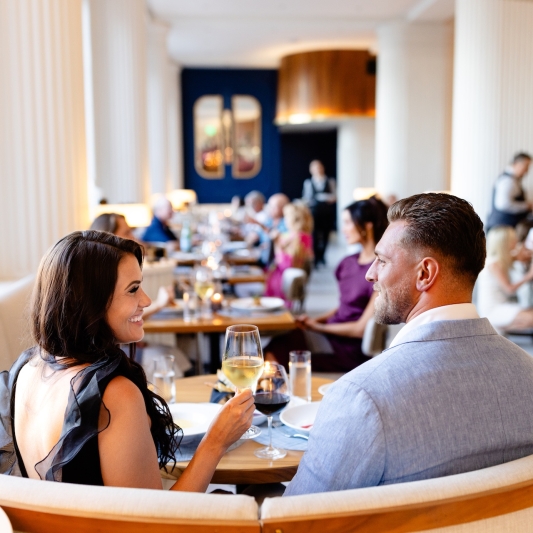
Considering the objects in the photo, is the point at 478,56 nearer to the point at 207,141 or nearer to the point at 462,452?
the point at 462,452

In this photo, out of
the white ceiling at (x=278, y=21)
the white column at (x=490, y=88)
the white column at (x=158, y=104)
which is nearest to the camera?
the white column at (x=490, y=88)

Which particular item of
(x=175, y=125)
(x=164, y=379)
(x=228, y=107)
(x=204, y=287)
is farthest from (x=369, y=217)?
(x=228, y=107)

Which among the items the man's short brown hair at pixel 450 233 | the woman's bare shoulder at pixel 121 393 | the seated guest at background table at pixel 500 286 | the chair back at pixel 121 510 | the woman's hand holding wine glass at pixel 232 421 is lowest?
the seated guest at background table at pixel 500 286

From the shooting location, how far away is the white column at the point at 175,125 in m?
16.2

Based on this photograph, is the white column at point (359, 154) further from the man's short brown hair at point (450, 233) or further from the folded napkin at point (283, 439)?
the man's short brown hair at point (450, 233)

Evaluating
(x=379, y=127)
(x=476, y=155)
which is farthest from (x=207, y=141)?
(x=476, y=155)

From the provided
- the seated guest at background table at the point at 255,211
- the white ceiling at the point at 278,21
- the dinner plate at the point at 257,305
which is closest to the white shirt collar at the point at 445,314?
the dinner plate at the point at 257,305

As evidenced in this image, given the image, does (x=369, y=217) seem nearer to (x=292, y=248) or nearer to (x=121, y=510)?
(x=292, y=248)

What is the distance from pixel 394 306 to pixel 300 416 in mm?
643

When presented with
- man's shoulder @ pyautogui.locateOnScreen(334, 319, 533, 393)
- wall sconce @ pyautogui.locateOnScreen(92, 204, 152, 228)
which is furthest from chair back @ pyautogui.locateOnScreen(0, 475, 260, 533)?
wall sconce @ pyautogui.locateOnScreen(92, 204, 152, 228)

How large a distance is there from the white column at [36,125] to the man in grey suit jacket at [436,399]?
319cm

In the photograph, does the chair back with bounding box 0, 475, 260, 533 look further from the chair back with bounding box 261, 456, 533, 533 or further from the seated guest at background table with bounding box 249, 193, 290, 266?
the seated guest at background table with bounding box 249, 193, 290, 266

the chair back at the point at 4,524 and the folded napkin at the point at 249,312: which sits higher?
the chair back at the point at 4,524

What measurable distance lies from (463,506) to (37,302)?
3.30 ft
